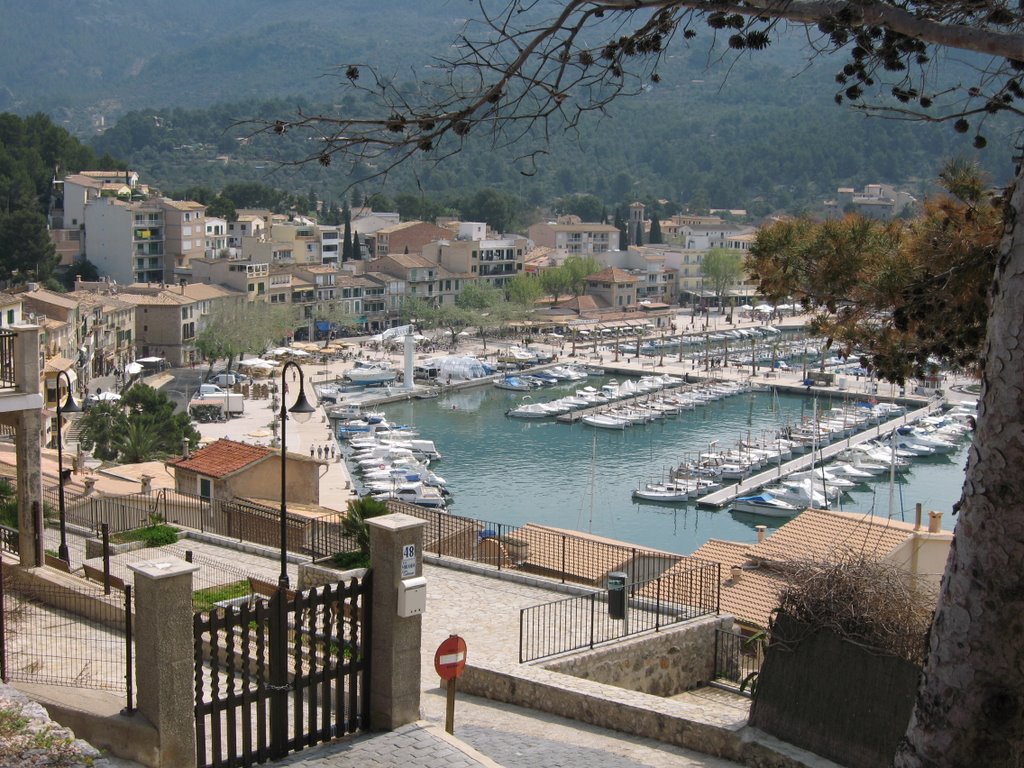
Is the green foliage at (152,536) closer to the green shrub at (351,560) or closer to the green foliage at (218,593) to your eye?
the green foliage at (218,593)

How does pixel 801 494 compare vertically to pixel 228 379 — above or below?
below

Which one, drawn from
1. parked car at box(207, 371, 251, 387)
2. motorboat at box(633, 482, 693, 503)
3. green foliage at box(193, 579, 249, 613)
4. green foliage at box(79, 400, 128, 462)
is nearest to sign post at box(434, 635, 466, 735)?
green foliage at box(193, 579, 249, 613)

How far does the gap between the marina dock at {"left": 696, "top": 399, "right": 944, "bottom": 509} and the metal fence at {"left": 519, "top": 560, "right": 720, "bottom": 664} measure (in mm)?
23516

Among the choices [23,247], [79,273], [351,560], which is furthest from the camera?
[79,273]

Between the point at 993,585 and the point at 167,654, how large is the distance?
3773 millimetres

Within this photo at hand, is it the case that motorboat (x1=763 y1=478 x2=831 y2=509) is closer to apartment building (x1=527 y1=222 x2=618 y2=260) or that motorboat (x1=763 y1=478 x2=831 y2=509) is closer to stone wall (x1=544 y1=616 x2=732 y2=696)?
stone wall (x1=544 y1=616 x2=732 y2=696)

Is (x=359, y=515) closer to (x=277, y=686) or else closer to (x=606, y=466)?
(x=277, y=686)

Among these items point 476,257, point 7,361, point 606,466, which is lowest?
point 606,466

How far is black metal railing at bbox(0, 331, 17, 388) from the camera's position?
31.1ft

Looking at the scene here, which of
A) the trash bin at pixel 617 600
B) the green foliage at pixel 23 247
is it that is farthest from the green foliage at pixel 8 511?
the green foliage at pixel 23 247

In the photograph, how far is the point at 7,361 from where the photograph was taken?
961 cm

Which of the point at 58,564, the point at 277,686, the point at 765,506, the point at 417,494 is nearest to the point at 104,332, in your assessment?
the point at 417,494

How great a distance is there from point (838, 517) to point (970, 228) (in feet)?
29.9

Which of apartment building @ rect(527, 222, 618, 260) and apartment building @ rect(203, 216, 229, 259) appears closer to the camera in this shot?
apartment building @ rect(203, 216, 229, 259)
